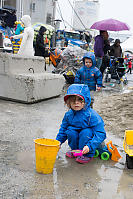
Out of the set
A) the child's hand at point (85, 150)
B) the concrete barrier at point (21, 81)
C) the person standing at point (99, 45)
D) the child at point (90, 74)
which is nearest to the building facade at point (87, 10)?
the person standing at point (99, 45)

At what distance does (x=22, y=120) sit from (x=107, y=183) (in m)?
2.24

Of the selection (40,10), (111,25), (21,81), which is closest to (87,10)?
(40,10)

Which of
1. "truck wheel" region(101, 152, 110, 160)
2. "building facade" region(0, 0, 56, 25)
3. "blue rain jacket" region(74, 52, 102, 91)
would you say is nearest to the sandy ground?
"blue rain jacket" region(74, 52, 102, 91)

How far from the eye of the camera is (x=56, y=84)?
662 cm

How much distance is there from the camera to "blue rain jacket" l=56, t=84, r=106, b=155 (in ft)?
9.47

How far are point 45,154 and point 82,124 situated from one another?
2.14 feet

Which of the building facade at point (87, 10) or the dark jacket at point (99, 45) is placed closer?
the dark jacket at point (99, 45)

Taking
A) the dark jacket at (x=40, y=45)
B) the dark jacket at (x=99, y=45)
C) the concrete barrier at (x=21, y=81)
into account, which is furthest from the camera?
the dark jacket at (x=40, y=45)

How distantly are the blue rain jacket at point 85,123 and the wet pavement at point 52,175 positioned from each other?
10.7 inches

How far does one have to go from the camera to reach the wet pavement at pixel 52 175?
2297mm

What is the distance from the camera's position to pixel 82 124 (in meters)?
2.98

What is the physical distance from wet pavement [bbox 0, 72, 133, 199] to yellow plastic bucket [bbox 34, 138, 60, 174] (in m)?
0.07

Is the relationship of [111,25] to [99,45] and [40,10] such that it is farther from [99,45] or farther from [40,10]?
[40,10]

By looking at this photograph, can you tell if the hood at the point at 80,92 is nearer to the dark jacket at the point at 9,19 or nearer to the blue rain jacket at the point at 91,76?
the blue rain jacket at the point at 91,76
